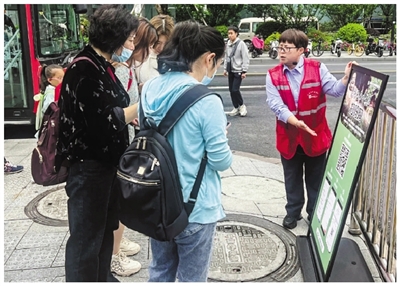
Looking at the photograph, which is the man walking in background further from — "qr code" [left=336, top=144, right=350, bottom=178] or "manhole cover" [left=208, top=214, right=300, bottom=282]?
"qr code" [left=336, top=144, right=350, bottom=178]

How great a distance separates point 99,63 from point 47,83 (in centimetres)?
302

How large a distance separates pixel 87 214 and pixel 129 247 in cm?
100

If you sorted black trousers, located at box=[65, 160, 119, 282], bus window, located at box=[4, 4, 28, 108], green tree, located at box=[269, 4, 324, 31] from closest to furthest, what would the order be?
black trousers, located at box=[65, 160, 119, 282]
bus window, located at box=[4, 4, 28, 108]
green tree, located at box=[269, 4, 324, 31]

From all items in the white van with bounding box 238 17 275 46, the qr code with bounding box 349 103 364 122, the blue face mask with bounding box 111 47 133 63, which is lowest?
the white van with bounding box 238 17 275 46

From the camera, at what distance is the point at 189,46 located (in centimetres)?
199

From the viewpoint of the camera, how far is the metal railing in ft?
8.93

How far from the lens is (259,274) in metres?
3.02

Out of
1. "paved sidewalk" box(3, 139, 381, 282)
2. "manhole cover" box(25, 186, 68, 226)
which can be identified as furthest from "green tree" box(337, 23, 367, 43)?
"manhole cover" box(25, 186, 68, 226)

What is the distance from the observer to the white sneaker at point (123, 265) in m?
2.99

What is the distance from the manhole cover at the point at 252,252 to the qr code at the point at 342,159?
34.7 inches

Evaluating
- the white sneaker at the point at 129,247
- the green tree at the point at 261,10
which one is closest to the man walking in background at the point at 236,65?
the white sneaker at the point at 129,247

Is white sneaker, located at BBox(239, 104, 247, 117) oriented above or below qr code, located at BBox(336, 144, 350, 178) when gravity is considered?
below

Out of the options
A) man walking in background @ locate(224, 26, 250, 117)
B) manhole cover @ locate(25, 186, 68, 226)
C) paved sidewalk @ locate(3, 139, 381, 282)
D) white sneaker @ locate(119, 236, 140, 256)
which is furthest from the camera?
man walking in background @ locate(224, 26, 250, 117)

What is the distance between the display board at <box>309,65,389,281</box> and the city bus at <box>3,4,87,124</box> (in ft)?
17.7
